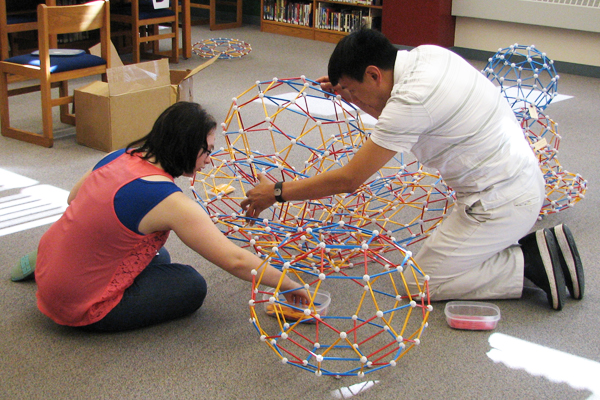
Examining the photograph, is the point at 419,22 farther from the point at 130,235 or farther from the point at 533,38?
the point at 130,235

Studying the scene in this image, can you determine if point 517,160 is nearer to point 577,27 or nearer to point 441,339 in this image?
point 441,339

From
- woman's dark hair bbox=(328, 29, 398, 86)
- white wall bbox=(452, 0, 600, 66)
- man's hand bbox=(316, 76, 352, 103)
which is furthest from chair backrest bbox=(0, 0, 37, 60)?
white wall bbox=(452, 0, 600, 66)

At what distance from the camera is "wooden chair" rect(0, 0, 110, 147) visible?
3.10m

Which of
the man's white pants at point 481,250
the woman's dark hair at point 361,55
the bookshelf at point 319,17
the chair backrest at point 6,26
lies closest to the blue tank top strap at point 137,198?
the woman's dark hair at point 361,55

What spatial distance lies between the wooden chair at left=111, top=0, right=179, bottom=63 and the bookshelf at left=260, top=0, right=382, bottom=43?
1.76 meters

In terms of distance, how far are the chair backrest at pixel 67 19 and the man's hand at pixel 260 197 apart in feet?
6.03

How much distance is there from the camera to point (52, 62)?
10.8 feet

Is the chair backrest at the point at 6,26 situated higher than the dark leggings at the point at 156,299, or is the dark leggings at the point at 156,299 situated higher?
the chair backrest at the point at 6,26

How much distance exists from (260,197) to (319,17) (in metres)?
5.18

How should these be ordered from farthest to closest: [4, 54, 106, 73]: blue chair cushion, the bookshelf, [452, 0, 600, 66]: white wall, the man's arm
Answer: the bookshelf
[452, 0, 600, 66]: white wall
[4, 54, 106, 73]: blue chair cushion
the man's arm

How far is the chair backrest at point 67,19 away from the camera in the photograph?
3.06 meters

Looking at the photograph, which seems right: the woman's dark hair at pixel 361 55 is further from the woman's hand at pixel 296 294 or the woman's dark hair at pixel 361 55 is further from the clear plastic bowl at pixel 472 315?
the clear plastic bowl at pixel 472 315

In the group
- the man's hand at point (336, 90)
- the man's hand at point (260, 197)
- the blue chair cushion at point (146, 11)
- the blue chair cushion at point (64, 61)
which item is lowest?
the man's hand at point (260, 197)

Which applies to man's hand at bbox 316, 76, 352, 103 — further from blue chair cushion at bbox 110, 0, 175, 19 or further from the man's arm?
blue chair cushion at bbox 110, 0, 175, 19
